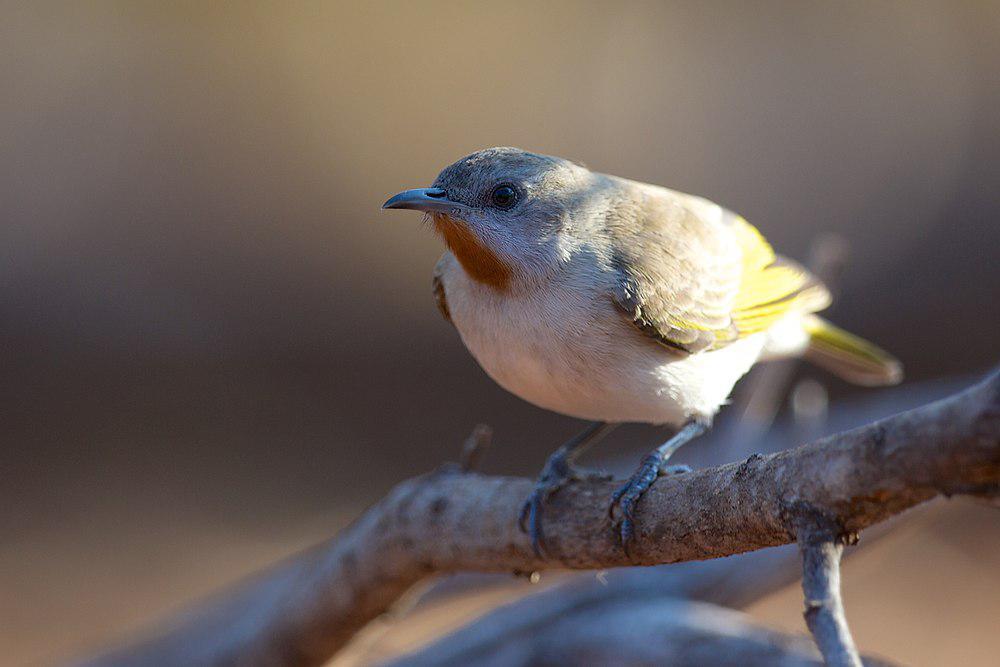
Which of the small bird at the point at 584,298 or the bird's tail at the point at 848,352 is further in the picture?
the bird's tail at the point at 848,352

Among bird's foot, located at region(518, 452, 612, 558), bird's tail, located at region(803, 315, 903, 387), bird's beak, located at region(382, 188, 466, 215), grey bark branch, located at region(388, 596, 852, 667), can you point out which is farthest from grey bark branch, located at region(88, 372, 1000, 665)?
bird's tail, located at region(803, 315, 903, 387)

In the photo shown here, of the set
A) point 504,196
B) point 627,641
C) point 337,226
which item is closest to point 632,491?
point 627,641

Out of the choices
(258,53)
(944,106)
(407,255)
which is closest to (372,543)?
(407,255)

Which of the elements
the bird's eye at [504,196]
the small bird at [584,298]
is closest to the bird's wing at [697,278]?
the small bird at [584,298]

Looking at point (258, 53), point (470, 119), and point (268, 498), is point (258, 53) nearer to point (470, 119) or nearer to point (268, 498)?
point (470, 119)

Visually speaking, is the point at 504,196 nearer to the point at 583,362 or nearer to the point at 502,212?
the point at 502,212

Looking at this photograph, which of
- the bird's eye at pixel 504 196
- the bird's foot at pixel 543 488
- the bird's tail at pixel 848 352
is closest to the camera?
the bird's foot at pixel 543 488

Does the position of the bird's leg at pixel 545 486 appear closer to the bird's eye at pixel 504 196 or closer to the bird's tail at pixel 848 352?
the bird's eye at pixel 504 196
